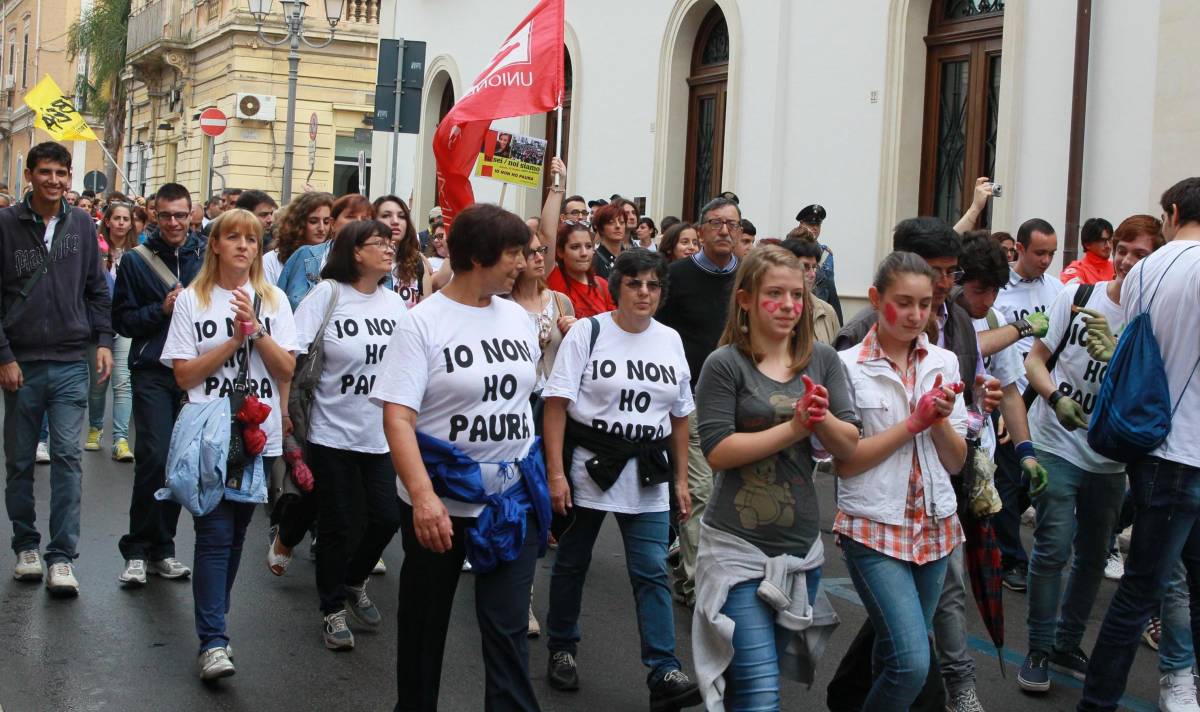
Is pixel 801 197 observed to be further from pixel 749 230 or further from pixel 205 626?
pixel 205 626

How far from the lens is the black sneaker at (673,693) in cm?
539

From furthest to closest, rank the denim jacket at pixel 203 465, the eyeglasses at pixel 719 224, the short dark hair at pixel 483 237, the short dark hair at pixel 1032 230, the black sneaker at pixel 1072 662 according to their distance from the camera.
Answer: the short dark hair at pixel 1032 230 → the eyeglasses at pixel 719 224 → the black sneaker at pixel 1072 662 → the denim jacket at pixel 203 465 → the short dark hair at pixel 483 237

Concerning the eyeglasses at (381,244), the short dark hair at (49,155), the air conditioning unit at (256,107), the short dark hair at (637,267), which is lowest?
the short dark hair at (637,267)

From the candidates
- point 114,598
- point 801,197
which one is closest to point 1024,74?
point 801,197

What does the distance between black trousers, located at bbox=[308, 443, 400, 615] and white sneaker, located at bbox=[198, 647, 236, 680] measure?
72cm

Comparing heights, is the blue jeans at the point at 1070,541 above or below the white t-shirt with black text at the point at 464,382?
below

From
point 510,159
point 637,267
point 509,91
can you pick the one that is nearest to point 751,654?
point 637,267

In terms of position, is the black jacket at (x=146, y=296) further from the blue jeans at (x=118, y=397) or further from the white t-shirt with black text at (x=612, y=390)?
the blue jeans at (x=118, y=397)

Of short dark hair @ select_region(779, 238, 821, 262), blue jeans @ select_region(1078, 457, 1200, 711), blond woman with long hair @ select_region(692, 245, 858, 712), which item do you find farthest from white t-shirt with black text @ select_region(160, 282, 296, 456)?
blue jeans @ select_region(1078, 457, 1200, 711)

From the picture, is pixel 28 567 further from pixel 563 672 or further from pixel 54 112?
pixel 54 112

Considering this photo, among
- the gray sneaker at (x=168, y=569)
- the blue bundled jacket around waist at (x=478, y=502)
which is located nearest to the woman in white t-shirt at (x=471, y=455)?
the blue bundled jacket around waist at (x=478, y=502)

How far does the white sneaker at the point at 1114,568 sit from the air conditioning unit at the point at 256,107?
1161 inches

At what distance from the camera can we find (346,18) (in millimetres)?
36625

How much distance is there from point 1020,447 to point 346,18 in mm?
33508
